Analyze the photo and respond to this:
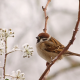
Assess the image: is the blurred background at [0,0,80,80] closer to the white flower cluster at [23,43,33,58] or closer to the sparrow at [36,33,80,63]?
the sparrow at [36,33,80,63]

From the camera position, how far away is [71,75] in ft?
14.2

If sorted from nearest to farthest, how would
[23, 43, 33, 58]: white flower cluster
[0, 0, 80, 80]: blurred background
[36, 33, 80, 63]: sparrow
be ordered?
[23, 43, 33, 58]: white flower cluster
[36, 33, 80, 63]: sparrow
[0, 0, 80, 80]: blurred background

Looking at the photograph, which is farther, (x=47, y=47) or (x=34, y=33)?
(x=34, y=33)

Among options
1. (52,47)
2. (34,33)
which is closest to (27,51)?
(52,47)

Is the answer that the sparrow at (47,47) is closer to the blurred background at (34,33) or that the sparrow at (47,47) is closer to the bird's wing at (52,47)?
the bird's wing at (52,47)

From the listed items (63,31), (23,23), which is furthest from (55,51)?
(23,23)

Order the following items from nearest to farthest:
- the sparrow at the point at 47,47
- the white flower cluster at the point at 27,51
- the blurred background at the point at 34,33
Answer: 1. the white flower cluster at the point at 27,51
2. the sparrow at the point at 47,47
3. the blurred background at the point at 34,33

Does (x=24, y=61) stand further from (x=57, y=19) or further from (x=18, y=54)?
(x=57, y=19)

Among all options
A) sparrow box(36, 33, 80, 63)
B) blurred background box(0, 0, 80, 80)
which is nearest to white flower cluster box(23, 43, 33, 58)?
sparrow box(36, 33, 80, 63)

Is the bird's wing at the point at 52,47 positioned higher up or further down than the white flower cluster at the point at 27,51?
further down

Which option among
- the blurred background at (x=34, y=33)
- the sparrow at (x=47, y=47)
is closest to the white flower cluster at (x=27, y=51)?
the sparrow at (x=47, y=47)

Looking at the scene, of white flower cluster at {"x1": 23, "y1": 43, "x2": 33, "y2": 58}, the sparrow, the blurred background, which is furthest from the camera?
the blurred background

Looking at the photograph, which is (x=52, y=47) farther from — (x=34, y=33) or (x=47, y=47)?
(x=34, y=33)

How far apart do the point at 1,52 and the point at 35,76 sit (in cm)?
362
